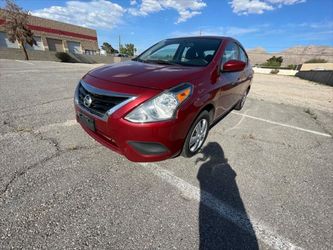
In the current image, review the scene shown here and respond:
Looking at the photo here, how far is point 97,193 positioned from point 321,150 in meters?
3.67

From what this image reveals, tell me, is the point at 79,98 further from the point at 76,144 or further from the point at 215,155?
the point at 215,155

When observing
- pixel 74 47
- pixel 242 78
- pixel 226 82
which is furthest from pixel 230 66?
pixel 74 47

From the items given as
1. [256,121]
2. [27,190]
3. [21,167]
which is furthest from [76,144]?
[256,121]

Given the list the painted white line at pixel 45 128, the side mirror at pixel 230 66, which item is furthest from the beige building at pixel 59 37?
the side mirror at pixel 230 66

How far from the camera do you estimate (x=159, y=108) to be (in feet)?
6.31

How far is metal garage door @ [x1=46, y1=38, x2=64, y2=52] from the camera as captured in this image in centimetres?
3297

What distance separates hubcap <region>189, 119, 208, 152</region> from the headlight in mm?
709

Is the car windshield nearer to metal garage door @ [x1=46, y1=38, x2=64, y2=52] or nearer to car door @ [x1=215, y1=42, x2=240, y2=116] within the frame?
car door @ [x1=215, y1=42, x2=240, y2=116]

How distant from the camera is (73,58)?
99.9ft

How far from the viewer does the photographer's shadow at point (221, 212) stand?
1.62 meters

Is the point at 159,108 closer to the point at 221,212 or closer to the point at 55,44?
the point at 221,212

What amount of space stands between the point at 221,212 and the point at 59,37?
1632 inches

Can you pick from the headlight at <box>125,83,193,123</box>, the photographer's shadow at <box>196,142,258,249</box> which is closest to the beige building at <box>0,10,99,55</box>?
the headlight at <box>125,83,193,123</box>

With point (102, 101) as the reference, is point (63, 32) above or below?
above
